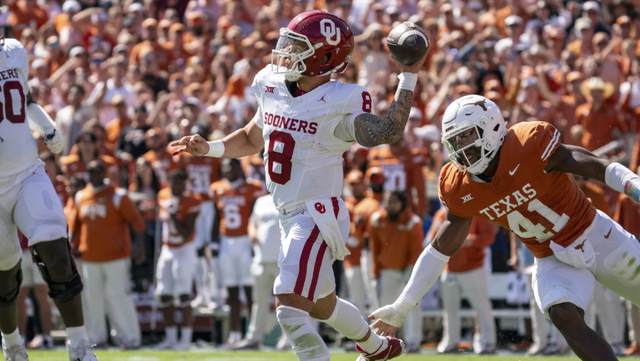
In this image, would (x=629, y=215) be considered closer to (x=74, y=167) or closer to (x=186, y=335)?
(x=186, y=335)

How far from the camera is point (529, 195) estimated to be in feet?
15.3

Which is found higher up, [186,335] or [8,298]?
[8,298]

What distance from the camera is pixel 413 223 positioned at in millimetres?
8734

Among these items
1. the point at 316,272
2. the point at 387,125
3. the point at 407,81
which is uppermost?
the point at 407,81

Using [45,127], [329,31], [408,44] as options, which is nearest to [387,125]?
[408,44]

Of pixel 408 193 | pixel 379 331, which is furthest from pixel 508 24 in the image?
pixel 379 331

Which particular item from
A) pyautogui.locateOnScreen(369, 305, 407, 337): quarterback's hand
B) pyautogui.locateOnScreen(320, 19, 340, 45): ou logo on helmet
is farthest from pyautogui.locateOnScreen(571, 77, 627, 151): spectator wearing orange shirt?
pyautogui.locateOnScreen(320, 19, 340, 45): ou logo on helmet

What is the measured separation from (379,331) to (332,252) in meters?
0.70

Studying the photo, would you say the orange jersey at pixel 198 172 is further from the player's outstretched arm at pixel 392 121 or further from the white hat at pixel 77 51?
the player's outstretched arm at pixel 392 121

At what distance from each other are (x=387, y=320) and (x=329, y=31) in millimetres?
1636

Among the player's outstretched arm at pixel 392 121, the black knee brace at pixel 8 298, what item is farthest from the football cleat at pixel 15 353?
the player's outstretched arm at pixel 392 121

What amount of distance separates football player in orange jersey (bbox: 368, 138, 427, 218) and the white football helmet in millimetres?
4450

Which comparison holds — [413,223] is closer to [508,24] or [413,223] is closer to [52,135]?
[508,24]

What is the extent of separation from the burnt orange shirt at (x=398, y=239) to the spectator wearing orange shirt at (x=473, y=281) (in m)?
0.23
